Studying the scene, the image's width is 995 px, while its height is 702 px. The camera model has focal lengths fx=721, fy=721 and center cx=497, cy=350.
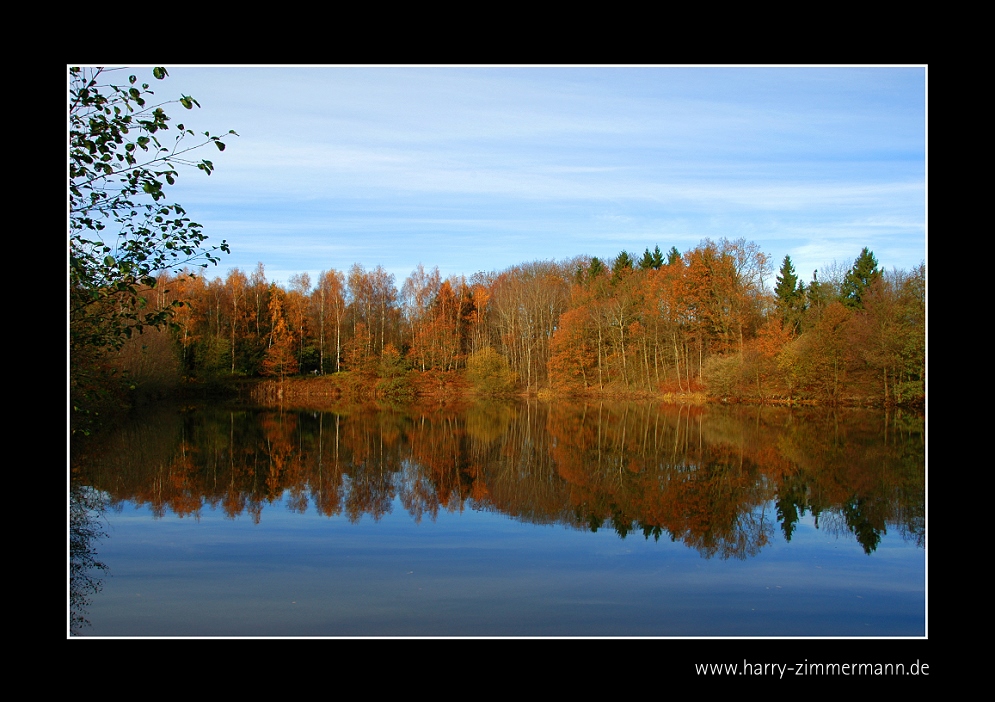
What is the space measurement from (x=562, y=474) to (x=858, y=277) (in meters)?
34.4

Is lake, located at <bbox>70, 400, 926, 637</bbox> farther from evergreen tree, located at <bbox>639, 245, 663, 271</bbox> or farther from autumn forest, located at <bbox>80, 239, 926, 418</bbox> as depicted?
evergreen tree, located at <bbox>639, 245, 663, 271</bbox>

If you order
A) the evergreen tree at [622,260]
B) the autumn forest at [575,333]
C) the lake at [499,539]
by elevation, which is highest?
the evergreen tree at [622,260]

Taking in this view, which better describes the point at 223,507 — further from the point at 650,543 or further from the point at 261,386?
the point at 261,386

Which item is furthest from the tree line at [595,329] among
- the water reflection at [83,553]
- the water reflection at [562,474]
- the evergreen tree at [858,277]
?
the water reflection at [83,553]

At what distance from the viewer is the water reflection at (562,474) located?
10852 millimetres

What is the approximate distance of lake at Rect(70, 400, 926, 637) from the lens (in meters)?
6.76

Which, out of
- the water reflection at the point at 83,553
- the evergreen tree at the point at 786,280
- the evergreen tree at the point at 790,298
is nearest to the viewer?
the water reflection at the point at 83,553

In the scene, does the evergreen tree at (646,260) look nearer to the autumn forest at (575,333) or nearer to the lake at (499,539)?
the autumn forest at (575,333)

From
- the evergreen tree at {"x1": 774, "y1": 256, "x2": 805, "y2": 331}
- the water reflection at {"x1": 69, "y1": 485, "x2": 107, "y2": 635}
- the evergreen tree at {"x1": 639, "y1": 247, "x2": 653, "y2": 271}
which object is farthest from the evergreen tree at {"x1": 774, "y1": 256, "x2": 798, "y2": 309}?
the water reflection at {"x1": 69, "y1": 485, "x2": 107, "y2": 635}

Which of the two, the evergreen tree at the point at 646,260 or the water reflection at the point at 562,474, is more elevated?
the evergreen tree at the point at 646,260

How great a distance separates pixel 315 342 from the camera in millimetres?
50031

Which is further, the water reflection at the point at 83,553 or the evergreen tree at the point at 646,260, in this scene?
the evergreen tree at the point at 646,260

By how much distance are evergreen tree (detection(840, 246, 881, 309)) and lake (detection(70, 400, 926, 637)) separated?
77.8ft

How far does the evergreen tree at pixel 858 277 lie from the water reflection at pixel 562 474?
16.9 m
